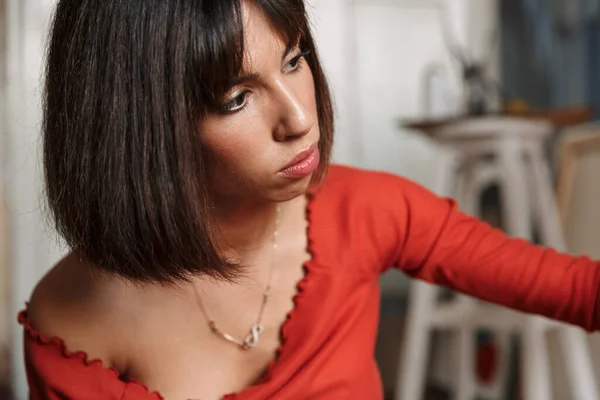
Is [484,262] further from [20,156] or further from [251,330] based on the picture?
[20,156]

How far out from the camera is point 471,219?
91 cm

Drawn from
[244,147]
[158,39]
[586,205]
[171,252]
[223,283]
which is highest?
[158,39]

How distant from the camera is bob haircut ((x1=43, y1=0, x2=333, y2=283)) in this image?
0.66m

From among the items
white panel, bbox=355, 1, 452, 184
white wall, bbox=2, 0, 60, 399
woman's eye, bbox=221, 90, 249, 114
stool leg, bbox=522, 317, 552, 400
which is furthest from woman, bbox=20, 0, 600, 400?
white panel, bbox=355, 1, 452, 184

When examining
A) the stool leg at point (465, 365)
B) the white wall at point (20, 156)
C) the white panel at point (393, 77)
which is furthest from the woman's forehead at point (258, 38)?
the white panel at point (393, 77)

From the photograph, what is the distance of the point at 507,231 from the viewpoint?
1.70 metres

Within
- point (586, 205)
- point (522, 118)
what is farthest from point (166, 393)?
point (586, 205)

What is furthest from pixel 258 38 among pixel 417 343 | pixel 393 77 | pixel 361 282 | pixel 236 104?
pixel 393 77

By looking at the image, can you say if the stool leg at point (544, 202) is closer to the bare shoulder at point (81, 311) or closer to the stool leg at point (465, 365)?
the stool leg at point (465, 365)

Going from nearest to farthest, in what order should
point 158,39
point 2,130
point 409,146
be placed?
point 158,39 < point 2,130 < point 409,146

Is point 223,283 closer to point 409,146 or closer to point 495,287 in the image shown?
point 495,287

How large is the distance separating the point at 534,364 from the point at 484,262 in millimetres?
796

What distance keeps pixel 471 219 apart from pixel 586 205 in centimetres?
107

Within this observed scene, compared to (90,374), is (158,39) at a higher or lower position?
higher
